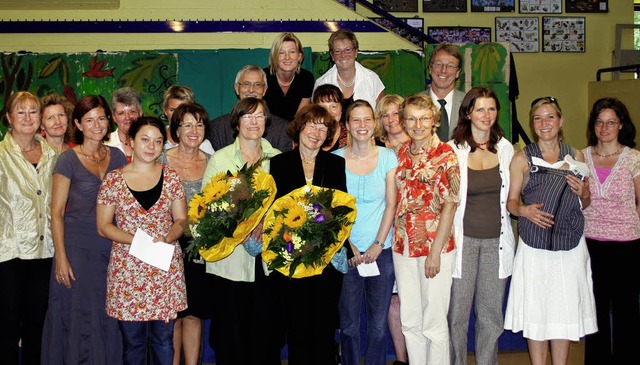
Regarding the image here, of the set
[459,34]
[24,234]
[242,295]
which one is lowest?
[242,295]

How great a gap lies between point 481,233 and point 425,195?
0.47 m

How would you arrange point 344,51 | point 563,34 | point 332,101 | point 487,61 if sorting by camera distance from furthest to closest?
point 563,34, point 487,61, point 344,51, point 332,101

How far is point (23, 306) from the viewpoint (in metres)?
4.14

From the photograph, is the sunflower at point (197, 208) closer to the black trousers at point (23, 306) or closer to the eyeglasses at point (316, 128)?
the eyeglasses at point (316, 128)

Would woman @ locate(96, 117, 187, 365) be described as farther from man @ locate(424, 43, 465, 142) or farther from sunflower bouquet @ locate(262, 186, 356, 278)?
man @ locate(424, 43, 465, 142)

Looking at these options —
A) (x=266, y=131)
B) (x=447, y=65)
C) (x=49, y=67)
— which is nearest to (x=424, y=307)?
(x=266, y=131)

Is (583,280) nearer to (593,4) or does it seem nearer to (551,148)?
(551,148)

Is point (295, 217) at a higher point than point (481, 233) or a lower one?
higher

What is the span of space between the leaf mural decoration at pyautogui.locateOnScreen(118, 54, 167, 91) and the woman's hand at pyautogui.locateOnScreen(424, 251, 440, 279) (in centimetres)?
456

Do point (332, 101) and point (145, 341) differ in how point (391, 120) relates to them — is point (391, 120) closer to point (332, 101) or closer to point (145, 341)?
point (332, 101)

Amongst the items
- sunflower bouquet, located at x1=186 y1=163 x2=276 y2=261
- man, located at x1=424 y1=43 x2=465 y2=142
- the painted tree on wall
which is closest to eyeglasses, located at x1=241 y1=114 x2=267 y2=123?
sunflower bouquet, located at x1=186 y1=163 x2=276 y2=261

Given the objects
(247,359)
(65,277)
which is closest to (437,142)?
(247,359)

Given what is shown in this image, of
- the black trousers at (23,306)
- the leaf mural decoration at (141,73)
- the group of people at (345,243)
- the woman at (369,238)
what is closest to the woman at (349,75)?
the group of people at (345,243)

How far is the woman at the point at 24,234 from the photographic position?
4062 mm
